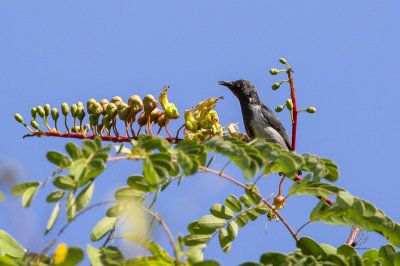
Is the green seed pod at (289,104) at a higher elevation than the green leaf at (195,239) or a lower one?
higher

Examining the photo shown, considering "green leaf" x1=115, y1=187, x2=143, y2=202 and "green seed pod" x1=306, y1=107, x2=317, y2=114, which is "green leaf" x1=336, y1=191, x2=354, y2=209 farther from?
"green seed pod" x1=306, y1=107, x2=317, y2=114

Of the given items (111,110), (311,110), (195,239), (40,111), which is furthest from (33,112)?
(311,110)

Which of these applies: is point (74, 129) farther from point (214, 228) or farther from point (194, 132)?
point (214, 228)

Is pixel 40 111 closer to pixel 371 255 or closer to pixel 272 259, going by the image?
pixel 272 259

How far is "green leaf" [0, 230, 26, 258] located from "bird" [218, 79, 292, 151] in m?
3.66

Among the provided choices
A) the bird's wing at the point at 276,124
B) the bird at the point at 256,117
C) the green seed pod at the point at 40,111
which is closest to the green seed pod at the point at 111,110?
the green seed pod at the point at 40,111

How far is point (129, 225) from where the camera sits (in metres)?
2.80

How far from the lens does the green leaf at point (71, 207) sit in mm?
2619

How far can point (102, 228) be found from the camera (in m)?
2.79

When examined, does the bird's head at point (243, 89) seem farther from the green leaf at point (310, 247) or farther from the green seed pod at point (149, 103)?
the green leaf at point (310, 247)

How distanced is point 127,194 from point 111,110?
45.8 inches

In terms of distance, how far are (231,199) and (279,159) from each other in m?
0.66

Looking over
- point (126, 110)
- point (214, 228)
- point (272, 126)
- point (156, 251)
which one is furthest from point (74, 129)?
point (272, 126)

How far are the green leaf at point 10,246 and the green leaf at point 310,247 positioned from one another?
4.56 feet
